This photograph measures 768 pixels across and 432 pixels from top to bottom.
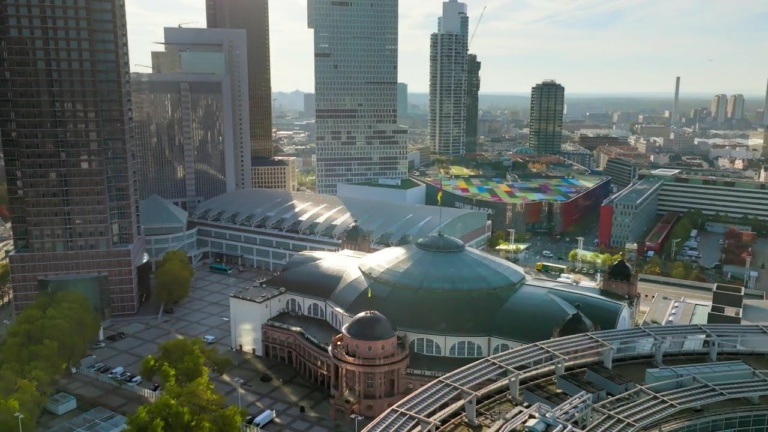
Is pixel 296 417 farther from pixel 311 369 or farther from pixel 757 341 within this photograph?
pixel 757 341

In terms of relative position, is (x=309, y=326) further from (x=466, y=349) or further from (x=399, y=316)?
(x=466, y=349)

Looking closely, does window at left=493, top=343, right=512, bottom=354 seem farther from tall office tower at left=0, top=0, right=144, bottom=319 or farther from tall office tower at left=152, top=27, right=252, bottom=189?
tall office tower at left=152, top=27, right=252, bottom=189

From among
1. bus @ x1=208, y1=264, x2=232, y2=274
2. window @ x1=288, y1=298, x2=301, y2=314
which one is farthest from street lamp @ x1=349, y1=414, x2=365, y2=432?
bus @ x1=208, y1=264, x2=232, y2=274

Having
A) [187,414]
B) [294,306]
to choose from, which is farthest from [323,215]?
[187,414]

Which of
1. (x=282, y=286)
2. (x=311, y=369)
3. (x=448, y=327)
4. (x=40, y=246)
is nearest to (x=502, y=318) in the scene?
(x=448, y=327)

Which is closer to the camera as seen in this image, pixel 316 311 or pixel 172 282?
pixel 316 311
